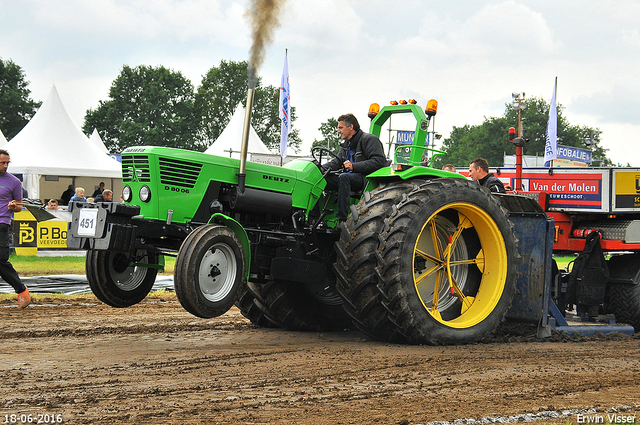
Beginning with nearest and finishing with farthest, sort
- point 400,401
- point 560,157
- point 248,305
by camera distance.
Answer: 1. point 400,401
2. point 248,305
3. point 560,157

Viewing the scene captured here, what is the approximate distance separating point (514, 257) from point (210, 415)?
384cm

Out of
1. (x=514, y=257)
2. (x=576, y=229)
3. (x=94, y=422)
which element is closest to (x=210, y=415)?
(x=94, y=422)

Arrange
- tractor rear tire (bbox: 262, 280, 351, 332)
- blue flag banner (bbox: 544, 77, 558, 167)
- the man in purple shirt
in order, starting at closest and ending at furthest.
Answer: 1. tractor rear tire (bbox: 262, 280, 351, 332)
2. the man in purple shirt
3. blue flag banner (bbox: 544, 77, 558, 167)

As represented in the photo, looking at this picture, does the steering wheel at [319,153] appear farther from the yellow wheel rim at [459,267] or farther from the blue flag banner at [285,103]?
the blue flag banner at [285,103]

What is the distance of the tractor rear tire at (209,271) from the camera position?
5.30 meters

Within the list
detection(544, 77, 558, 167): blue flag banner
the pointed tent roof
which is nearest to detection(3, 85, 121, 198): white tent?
the pointed tent roof

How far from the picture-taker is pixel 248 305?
24.1 feet

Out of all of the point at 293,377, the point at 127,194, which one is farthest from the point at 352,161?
the point at 293,377

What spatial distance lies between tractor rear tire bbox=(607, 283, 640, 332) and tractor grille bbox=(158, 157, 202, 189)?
493 cm

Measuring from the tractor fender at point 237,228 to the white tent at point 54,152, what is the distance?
18014 millimetres

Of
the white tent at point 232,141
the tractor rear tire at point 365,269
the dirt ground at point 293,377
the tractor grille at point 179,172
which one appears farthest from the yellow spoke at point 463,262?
the white tent at point 232,141

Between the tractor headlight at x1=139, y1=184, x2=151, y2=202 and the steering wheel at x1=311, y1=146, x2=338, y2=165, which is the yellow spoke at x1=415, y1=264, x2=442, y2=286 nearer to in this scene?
the steering wheel at x1=311, y1=146, x2=338, y2=165

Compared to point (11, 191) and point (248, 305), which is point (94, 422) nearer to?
point (248, 305)

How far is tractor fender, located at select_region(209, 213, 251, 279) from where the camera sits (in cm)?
570
